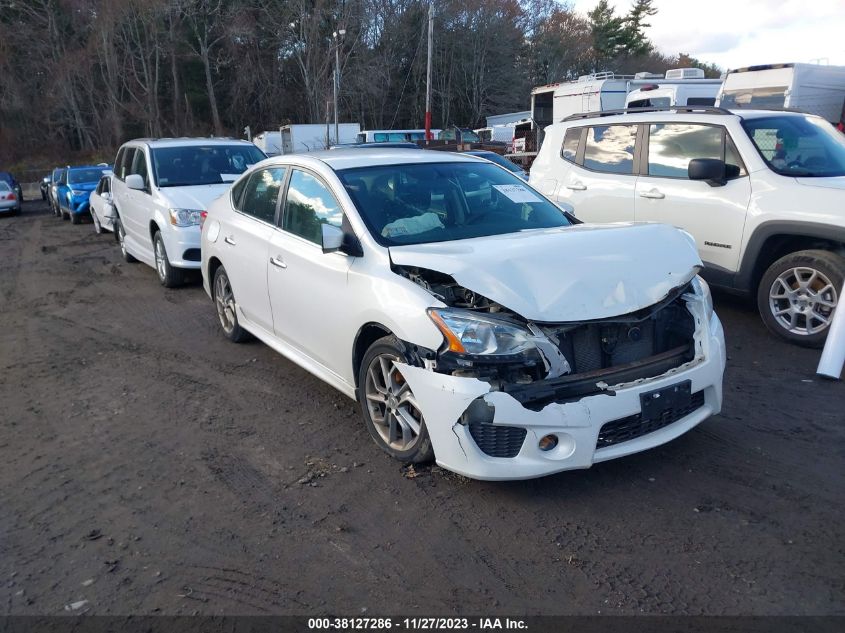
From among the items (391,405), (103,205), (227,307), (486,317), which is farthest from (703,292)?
(103,205)

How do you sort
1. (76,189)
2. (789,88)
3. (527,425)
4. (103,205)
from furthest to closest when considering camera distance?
(76,189) → (103,205) → (789,88) → (527,425)

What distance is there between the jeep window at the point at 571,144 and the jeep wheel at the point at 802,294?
110 inches

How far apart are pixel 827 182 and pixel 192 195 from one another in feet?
23.9

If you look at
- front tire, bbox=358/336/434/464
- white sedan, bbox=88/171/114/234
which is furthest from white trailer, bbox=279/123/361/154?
front tire, bbox=358/336/434/464

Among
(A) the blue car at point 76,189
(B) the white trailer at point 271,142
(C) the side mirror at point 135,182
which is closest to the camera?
(C) the side mirror at point 135,182

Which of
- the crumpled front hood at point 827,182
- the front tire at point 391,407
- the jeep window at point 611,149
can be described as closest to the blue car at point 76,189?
the jeep window at point 611,149

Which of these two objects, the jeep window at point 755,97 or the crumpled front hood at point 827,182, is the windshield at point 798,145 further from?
the jeep window at point 755,97

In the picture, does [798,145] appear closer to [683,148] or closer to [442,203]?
[683,148]

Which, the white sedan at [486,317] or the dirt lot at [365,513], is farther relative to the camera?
the white sedan at [486,317]

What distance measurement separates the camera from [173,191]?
938 cm

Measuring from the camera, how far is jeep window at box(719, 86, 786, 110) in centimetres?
1509

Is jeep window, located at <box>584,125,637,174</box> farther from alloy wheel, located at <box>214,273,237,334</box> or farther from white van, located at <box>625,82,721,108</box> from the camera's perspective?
white van, located at <box>625,82,721,108</box>

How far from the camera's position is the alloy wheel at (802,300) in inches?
235

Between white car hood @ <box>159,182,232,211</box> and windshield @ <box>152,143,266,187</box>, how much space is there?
189mm
